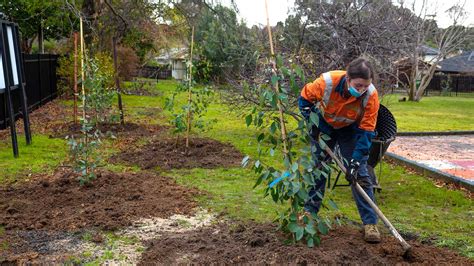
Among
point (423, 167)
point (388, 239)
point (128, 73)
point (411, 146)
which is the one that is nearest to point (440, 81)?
point (128, 73)

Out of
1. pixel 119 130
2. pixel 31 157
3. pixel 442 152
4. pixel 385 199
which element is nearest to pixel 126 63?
pixel 119 130

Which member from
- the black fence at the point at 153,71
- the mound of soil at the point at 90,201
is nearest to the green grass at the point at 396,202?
the mound of soil at the point at 90,201

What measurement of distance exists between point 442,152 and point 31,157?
695cm

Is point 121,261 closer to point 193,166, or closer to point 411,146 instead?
point 193,166

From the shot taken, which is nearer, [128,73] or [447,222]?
[447,222]

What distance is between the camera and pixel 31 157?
751 centimetres

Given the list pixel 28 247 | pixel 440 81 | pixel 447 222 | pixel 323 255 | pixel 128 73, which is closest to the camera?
pixel 323 255

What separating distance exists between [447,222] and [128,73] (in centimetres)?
2161

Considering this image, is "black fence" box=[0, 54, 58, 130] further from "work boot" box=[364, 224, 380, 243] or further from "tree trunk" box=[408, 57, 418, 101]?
"tree trunk" box=[408, 57, 418, 101]

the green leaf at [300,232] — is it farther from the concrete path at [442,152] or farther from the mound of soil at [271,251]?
the concrete path at [442,152]

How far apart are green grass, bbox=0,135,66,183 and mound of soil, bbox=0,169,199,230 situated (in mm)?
611

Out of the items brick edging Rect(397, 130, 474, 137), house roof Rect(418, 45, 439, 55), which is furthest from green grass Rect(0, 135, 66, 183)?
house roof Rect(418, 45, 439, 55)

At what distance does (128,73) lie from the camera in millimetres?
24750

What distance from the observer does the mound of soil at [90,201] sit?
4.49m
